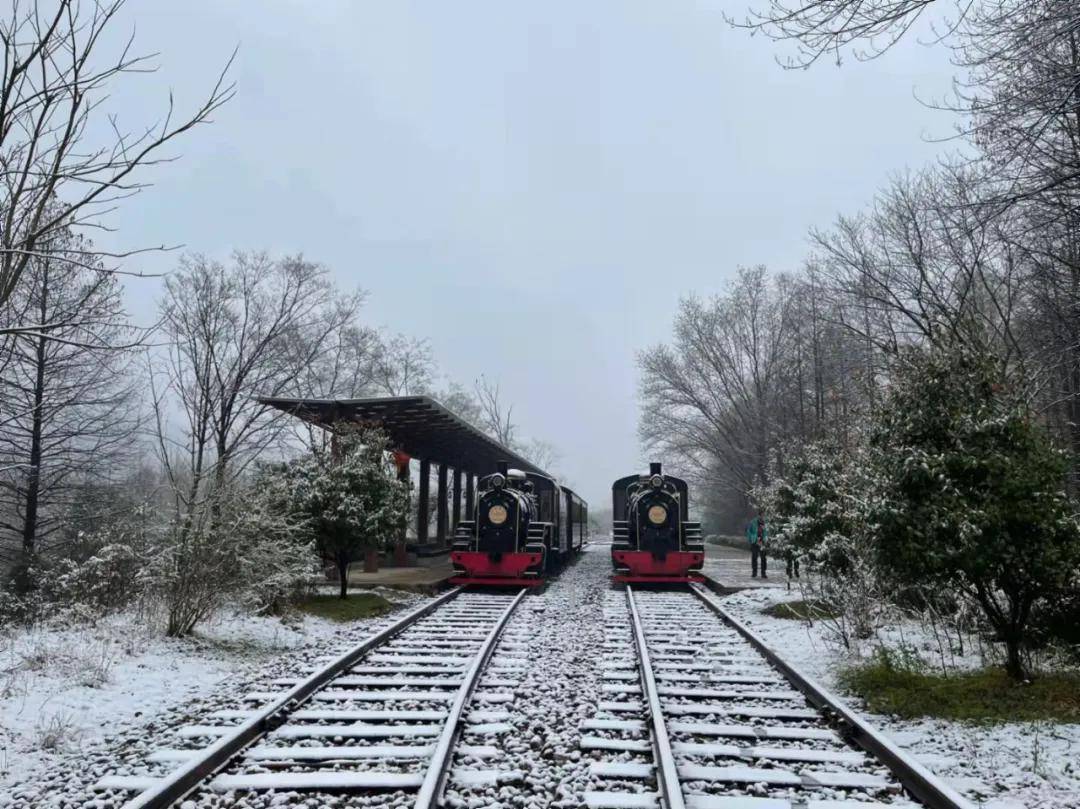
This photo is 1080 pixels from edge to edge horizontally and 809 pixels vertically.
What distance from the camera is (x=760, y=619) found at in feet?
42.1

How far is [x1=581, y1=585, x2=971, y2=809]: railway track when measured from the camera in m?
4.71

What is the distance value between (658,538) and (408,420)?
652cm

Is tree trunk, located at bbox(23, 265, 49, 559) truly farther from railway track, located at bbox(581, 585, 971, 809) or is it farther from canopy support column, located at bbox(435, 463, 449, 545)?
railway track, located at bbox(581, 585, 971, 809)

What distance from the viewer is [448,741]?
17.8ft

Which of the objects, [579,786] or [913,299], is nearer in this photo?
[579,786]

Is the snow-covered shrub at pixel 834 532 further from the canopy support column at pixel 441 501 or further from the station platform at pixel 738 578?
the canopy support column at pixel 441 501

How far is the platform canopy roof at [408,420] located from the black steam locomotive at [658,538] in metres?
4.83

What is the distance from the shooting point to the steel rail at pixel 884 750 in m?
4.53

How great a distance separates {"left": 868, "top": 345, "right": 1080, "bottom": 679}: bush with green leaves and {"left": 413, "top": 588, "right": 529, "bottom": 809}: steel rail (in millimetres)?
4158

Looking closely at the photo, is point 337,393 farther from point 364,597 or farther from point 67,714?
point 67,714

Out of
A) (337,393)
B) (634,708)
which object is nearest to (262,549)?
(634,708)

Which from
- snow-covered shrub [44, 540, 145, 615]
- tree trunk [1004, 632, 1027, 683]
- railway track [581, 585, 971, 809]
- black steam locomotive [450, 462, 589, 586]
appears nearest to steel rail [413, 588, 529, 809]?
railway track [581, 585, 971, 809]

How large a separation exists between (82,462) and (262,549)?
467 inches

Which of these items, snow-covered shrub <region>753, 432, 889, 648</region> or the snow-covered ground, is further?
snow-covered shrub <region>753, 432, 889, 648</region>
